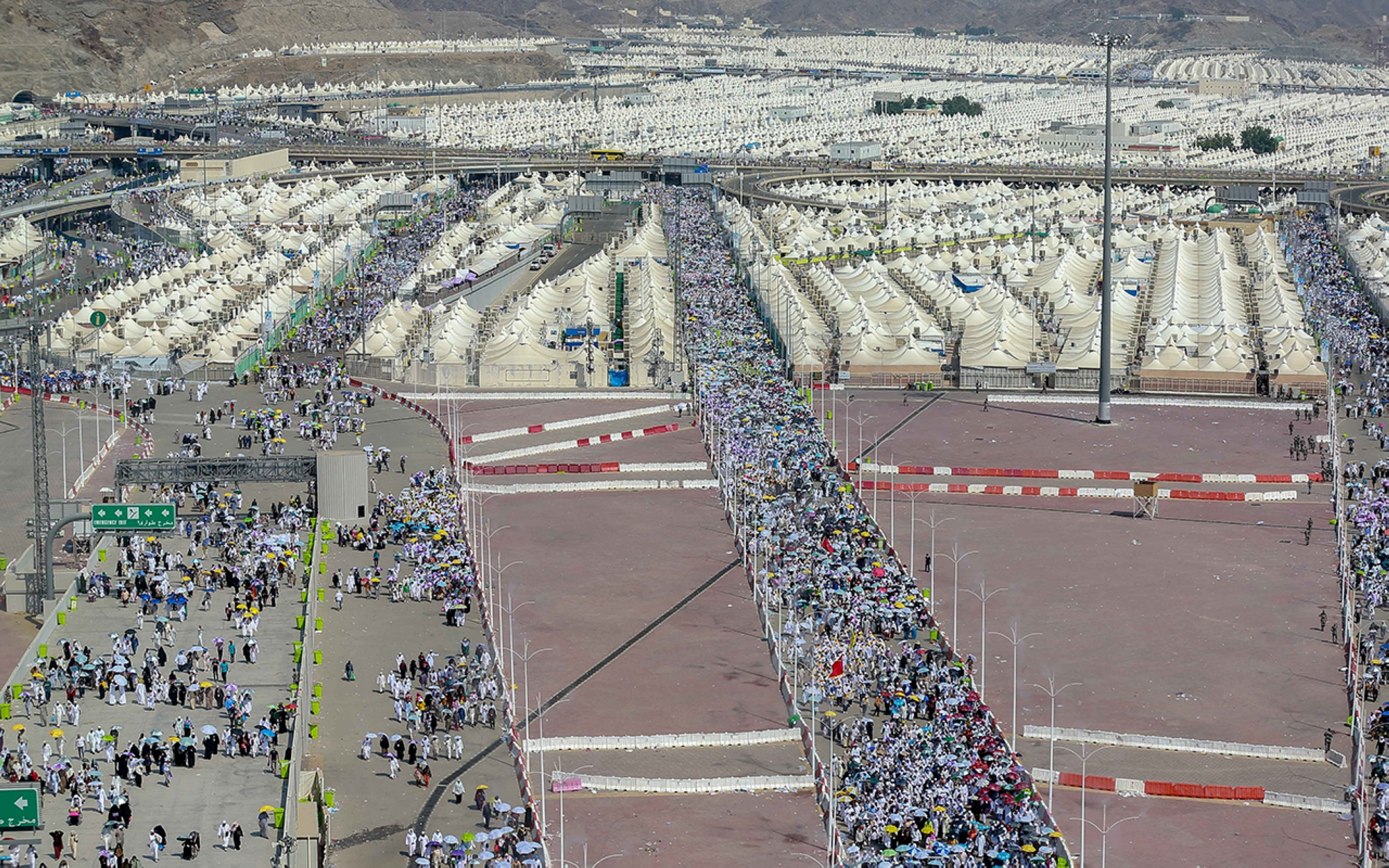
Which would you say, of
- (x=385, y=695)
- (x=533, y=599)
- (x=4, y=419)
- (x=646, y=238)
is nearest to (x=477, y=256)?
(x=646, y=238)

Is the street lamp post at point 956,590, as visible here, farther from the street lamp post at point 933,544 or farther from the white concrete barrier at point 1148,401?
the white concrete barrier at point 1148,401

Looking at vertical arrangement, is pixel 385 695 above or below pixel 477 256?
below

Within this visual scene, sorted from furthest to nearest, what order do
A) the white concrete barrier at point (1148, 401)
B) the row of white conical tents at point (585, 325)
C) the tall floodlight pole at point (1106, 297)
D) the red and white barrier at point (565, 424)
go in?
the row of white conical tents at point (585, 325)
the white concrete barrier at point (1148, 401)
the tall floodlight pole at point (1106, 297)
the red and white barrier at point (565, 424)

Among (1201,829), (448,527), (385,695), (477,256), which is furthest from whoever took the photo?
(477,256)

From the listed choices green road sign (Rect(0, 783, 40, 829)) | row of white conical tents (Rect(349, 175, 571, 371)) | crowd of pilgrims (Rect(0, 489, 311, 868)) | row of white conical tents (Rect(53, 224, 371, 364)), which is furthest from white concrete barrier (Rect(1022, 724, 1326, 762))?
row of white conical tents (Rect(53, 224, 371, 364))

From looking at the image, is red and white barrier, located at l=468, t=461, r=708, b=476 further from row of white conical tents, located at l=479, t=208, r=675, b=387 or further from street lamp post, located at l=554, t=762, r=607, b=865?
street lamp post, located at l=554, t=762, r=607, b=865

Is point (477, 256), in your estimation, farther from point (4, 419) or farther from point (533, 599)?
point (533, 599)

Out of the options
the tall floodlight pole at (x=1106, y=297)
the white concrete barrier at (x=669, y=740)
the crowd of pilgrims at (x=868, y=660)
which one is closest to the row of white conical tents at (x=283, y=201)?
the crowd of pilgrims at (x=868, y=660)
